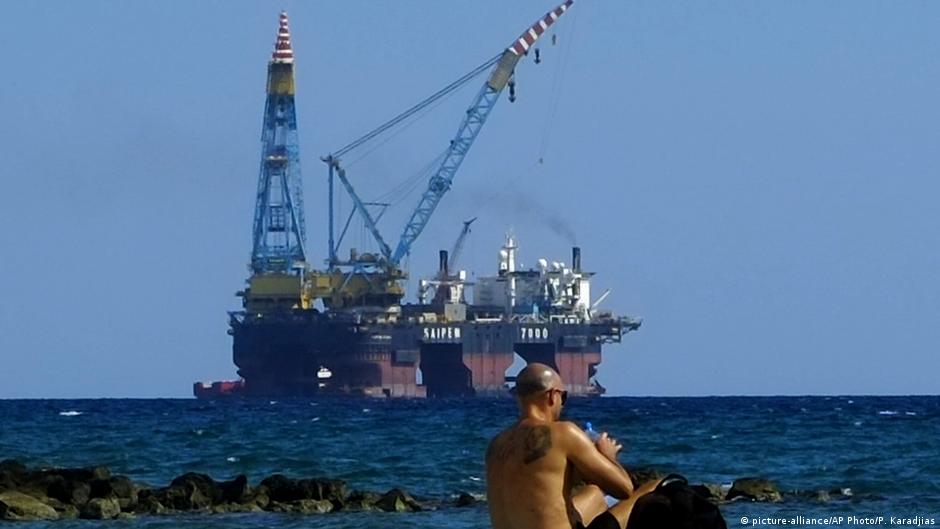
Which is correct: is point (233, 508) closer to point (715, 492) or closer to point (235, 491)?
point (235, 491)

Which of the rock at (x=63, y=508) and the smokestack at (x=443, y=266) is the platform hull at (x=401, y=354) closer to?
the smokestack at (x=443, y=266)

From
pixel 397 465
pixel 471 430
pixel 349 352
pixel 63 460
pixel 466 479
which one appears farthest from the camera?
pixel 349 352

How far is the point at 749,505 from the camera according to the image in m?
27.5

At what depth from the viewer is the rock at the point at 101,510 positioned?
→ 86.8ft

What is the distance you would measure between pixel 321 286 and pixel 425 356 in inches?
286

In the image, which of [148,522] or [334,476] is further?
[334,476]

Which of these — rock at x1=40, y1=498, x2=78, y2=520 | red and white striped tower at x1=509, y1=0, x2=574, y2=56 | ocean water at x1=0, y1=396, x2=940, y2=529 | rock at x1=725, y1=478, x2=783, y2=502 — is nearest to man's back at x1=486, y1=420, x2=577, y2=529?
ocean water at x1=0, y1=396, x2=940, y2=529

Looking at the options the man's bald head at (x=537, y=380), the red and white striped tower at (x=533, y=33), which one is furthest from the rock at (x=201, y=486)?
the red and white striped tower at (x=533, y=33)

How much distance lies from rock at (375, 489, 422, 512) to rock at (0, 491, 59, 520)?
3.99m

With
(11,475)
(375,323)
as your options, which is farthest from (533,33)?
(11,475)

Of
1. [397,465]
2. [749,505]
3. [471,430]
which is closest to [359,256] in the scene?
[471,430]

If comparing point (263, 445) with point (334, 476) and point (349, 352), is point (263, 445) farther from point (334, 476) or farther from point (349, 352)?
point (349, 352)

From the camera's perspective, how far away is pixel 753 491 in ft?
95.0

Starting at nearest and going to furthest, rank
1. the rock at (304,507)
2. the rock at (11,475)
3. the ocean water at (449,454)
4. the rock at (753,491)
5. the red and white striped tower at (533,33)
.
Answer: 1. the ocean water at (449,454)
2. the rock at (304,507)
3. the rock at (753,491)
4. the rock at (11,475)
5. the red and white striped tower at (533,33)
